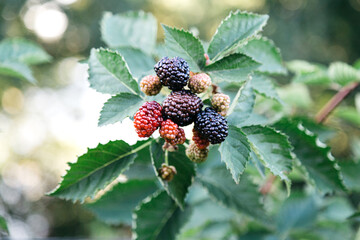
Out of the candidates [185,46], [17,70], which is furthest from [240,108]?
[17,70]

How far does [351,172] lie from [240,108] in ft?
1.97

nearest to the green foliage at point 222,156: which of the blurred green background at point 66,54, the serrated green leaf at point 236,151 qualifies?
the serrated green leaf at point 236,151

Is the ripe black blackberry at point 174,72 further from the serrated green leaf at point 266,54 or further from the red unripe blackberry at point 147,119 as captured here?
the serrated green leaf at point 266,54

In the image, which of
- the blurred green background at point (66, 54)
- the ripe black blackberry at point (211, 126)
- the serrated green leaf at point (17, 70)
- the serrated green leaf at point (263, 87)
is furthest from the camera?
the blurred green background at point (66, 54)

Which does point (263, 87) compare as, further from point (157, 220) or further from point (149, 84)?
point (157, 220)

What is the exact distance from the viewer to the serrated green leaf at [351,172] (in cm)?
106

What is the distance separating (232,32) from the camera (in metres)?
0.71

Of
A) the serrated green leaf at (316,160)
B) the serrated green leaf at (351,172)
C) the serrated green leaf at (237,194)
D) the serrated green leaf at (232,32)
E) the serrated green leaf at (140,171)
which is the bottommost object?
the serrated green leaf at (140,171)

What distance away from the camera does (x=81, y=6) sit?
26.0ft

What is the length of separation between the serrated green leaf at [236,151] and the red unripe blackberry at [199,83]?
0.09 meters

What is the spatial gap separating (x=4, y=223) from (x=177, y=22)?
726cm

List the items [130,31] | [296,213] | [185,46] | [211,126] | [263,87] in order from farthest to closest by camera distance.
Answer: [296,213] < [130,31] < [263,87] < [185,46] < [211,126]

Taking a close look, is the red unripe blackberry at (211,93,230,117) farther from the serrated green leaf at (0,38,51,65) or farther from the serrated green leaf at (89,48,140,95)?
the serrated green leaf at (0,38,51,65)

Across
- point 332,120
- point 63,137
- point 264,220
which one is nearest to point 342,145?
point 332,120
